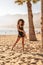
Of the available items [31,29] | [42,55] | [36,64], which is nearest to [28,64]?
[36,64]

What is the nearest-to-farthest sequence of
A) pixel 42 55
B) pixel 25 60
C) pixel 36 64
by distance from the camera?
1. pixel 36 64
2. pixel 25 60
3. pixel 42 55

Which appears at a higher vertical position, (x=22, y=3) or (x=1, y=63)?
(x=22, y=3)

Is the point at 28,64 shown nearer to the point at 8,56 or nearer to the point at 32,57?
the point at 32,57

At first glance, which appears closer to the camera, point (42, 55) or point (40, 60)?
point (40, 60)

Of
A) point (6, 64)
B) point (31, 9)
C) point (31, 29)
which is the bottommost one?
point (6, 64)

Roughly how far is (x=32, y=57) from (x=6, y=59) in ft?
3.29

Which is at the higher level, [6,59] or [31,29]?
[31,29]

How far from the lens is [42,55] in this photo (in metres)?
8.59

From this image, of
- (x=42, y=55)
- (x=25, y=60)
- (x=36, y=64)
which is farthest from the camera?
(x=42, y=55)

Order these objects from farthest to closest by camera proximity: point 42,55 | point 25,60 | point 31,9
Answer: point 31,9 → point 42,55 → point 25,60

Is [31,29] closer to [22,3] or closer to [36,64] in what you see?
[22,3]

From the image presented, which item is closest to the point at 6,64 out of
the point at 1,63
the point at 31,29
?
the point at 1,63

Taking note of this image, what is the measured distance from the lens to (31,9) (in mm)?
14672

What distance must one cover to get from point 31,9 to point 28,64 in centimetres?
774
